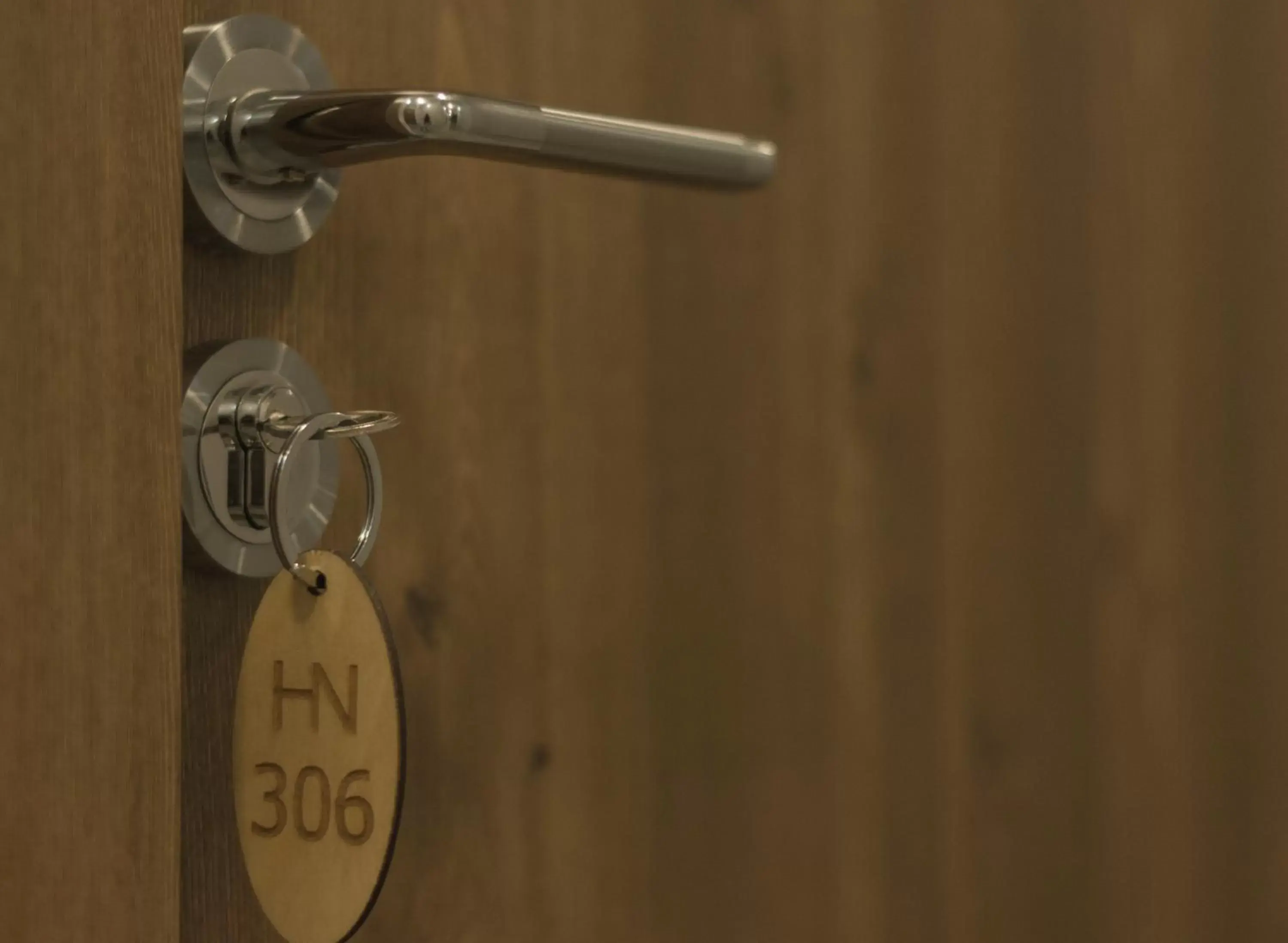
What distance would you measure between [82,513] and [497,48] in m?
0.22

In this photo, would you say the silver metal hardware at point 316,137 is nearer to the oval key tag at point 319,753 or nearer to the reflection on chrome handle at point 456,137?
the reflection on chrome handle at point 456,137

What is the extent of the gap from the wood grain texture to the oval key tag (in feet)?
0.09

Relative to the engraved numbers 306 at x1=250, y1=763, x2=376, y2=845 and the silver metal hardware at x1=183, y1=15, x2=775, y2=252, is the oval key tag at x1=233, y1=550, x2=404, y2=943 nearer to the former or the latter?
the engraved numbers 306 at x1=250, y1=763, x2=376, y2=845

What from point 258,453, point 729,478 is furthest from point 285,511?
point 729,478

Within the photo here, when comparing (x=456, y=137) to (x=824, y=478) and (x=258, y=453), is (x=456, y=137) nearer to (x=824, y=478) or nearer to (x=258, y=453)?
(x=258, y=453)

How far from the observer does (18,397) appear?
0.35 meters

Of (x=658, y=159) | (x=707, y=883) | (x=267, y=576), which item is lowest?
(x=707, y=883)

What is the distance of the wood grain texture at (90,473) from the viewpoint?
0.35m

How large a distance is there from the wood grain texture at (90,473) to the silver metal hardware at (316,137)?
30mm

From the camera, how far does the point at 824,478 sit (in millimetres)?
604

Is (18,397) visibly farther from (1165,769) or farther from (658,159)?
(1165,769)

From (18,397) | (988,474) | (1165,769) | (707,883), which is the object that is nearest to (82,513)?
(18,397)

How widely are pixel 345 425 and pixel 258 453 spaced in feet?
0.09

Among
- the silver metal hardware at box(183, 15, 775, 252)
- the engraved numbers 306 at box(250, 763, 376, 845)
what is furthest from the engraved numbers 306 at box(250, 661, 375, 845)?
the silver metal hardware at box(183, 15, 775, 252)
